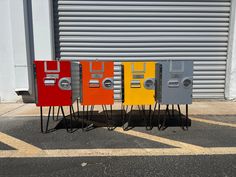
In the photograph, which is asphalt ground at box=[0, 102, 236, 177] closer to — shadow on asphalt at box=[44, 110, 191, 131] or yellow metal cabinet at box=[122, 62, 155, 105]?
shadow on asphalt at box=[44, 110, 191, 131]

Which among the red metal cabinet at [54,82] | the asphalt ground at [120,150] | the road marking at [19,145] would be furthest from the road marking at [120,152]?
the red metal cabinet at [54,82]

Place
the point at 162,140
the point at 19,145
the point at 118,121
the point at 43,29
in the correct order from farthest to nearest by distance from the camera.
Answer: the point at 43,29 < the point at 118,121 < the point at 162,140 < the point at 19,145

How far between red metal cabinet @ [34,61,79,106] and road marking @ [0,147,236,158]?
1.16 m

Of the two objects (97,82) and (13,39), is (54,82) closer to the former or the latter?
(97,82)

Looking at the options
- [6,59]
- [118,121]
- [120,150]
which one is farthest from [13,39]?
[120,150]

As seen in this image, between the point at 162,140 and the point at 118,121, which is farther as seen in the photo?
the point at 118,121

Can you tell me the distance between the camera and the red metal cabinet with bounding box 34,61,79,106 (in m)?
4.54

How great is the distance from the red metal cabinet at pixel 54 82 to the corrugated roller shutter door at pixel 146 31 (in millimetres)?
3566

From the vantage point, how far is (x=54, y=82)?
460cm

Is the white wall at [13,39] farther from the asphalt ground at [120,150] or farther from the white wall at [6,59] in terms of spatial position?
the asphalt ground at [120,150]

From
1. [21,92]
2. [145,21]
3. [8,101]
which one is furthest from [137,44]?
[8,101]

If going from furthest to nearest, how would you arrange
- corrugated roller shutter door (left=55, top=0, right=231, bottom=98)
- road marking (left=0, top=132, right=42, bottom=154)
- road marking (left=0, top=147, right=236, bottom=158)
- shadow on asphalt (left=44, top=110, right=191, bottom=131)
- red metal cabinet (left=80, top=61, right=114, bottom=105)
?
corrugated roller shutter door (left=55, top=0, right=231, bottom=98) < shadow on asphalt (left=44, top=110, right=191, bottom=131) < red metal cabinet (left=80, top=61, right=114, bottom=105) < road marking (left=0, top=132, right=42, bottom=154) < road marking (left=0, top=147, right=236, bottom=158)

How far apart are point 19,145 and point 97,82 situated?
1942 mm

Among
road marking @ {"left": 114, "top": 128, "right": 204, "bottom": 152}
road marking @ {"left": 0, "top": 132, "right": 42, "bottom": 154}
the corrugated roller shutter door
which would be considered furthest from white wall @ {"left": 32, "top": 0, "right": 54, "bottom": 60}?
road marking @ {"left": 114, "top": 128, "right": 204, "bottom": 152}
